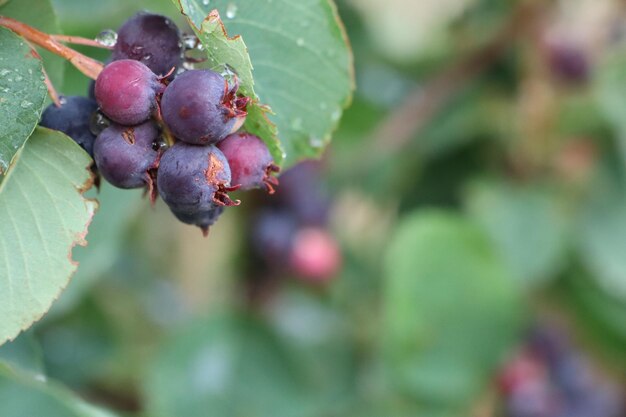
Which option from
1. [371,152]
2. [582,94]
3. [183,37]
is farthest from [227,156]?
[582,94]

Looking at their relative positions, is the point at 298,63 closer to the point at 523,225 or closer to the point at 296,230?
the point at 296,230

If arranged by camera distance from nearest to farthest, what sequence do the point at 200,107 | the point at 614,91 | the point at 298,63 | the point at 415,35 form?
the point at 200,107 → the point at 298,63 → the point at 614,91 → the point at 415,35

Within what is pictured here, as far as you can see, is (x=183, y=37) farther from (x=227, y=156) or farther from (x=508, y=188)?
(x=508, y=188)

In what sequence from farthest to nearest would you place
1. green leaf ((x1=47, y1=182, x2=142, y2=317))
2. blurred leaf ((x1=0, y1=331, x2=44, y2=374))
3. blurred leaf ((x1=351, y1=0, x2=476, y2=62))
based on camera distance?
blurred leaf ((x1=351, y1=0, x2=476, y2=62))
green leaf ((x1=47, y1=182, x2=142, y2=317))
blurred leaf ((x1=0, y1=331, x2=44, y2=374))

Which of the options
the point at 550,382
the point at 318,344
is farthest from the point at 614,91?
the point at 318,344

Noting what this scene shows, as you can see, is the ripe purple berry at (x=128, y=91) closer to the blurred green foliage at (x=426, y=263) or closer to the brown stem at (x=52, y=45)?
the brown stem at (x=52, y=45)

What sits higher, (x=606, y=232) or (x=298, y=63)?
(x=298, y=63)

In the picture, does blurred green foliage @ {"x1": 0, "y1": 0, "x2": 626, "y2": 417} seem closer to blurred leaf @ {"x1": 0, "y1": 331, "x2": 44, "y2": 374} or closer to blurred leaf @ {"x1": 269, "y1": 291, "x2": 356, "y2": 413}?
blurred leaf @ {"x1": 269, "y1": 291, "x2": 356, "y2": 413}

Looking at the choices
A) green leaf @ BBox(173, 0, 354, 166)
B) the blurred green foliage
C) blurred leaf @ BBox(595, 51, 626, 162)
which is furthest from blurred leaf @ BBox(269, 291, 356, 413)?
green leaf @ BBox(173, 0, 354, 166)
